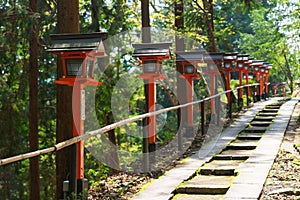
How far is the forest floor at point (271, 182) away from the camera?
5609 millimetres

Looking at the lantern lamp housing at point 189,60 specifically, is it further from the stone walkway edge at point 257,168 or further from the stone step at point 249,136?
the stone walkway edge at point 257,168

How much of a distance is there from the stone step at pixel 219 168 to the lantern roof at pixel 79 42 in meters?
2.31

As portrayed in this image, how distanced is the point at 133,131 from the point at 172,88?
2780 millimetres

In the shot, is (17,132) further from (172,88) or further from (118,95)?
(172,88)

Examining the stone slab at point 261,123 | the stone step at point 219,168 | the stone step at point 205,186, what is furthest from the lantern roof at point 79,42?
the stone slab at point 261,123

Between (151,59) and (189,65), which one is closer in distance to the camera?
(151,59)

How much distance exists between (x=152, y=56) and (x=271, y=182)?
10.6 feet

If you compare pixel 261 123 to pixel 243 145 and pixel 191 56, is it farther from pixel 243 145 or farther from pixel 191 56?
pixel 243 145

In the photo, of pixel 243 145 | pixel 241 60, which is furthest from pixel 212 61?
pixel 243 145

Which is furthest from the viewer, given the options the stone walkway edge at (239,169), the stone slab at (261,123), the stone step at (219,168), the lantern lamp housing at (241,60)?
the lantern lamp housing at (241,60)

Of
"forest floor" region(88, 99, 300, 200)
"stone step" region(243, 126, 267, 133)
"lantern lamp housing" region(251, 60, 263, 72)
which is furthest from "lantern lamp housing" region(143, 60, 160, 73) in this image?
"lantern lamp housing" region(251, 60, 263, 72)

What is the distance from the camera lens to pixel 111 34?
622 inches

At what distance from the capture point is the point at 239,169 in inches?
271

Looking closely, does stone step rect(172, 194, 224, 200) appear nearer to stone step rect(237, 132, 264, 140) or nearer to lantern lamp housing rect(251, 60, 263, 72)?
stone step rect(237, 132, 264, 140)
